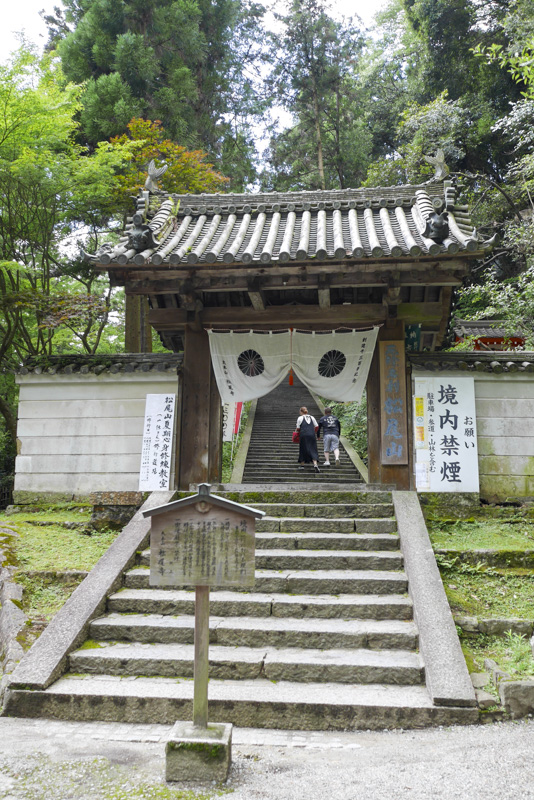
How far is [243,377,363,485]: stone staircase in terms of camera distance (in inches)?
572

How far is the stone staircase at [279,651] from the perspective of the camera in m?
4.46

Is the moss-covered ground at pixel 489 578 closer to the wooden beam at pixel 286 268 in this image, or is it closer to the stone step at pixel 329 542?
the stone step at pixel 329 542

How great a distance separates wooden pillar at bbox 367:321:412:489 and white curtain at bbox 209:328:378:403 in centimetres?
44

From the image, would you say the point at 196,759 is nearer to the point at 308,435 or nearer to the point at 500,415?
the point at 500,415

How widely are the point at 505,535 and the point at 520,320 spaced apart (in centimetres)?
546

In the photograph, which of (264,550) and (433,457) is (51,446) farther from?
(433,457)

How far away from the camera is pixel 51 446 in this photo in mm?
10000

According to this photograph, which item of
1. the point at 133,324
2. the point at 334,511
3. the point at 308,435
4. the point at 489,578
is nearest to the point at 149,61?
the point at 133,324

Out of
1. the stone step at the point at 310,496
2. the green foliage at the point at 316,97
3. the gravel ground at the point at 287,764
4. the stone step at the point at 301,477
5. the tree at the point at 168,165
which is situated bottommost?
the gravel ground at the point at 287,764

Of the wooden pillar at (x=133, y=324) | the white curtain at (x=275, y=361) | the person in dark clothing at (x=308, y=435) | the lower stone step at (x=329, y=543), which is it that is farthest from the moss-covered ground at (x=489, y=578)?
the wooden pillar at (x=133, y=324)

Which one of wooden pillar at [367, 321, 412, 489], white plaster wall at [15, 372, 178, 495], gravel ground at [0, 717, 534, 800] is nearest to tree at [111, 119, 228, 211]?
white plaster wall at [15, 372, 178, 495]

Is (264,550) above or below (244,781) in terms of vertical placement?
above

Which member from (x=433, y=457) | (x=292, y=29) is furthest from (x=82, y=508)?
(x=292, y=29)

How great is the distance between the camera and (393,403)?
9.19m
